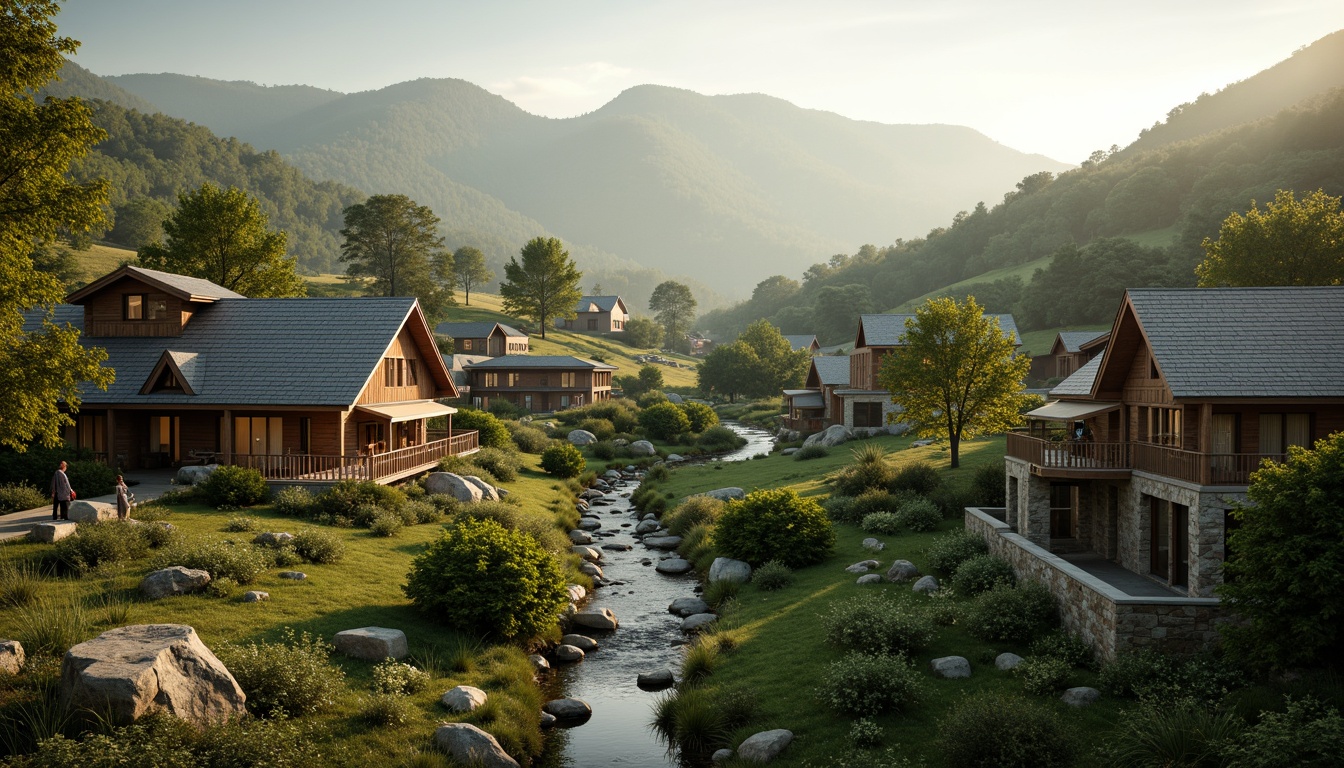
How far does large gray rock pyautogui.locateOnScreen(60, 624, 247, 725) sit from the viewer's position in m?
12.2

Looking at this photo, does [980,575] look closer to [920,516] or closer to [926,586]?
[926,586]

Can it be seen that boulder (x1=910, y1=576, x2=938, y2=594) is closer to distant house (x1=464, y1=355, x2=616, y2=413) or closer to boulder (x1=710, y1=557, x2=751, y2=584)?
boulder (x1=710, y1=557, x2=751, y2=584)

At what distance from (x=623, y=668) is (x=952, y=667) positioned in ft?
26.3

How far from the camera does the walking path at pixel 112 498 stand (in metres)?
21.5

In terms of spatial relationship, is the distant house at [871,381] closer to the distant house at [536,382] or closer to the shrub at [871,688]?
the distant house at [536,382]

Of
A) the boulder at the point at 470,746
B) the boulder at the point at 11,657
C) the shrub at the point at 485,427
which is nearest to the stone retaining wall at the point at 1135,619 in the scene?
the boulder at the point at 470,746

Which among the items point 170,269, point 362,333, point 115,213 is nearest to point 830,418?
point 362,333

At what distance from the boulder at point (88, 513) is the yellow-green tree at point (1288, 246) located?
49189 millimetres

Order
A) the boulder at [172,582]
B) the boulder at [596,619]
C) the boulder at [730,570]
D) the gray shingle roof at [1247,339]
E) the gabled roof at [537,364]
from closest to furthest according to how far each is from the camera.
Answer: the boulder at [172,582], the gray shingle roof at [1247,339], the boulder at [596,619], the boulder at [730,570], the gabled roof at [537,364]

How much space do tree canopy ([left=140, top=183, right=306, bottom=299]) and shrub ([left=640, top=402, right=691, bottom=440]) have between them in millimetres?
28116

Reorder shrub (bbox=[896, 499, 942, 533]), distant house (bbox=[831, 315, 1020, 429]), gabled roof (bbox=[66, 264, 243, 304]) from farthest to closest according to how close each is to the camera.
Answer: distant house (bbox=[831, 315, 1020, 429]) < gabled roof (bbox=[66, 264, 243, 304]) < shrub (bbox=[896, 499, 942, 533])

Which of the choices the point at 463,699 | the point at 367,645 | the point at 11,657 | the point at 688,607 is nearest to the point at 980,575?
the point at 688,607

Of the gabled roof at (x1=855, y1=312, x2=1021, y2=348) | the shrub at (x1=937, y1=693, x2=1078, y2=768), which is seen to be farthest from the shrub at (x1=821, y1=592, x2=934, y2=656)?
the gabled roof at (x1=855, y1=312, x2=1021, y2=348)

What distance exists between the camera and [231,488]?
26609 mm
